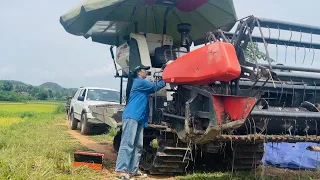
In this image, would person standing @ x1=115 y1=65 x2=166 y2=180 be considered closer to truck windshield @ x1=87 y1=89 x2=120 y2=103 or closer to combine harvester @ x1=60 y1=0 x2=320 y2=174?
combine harvester @ x1=60 y1=0 x2=320 y2=174

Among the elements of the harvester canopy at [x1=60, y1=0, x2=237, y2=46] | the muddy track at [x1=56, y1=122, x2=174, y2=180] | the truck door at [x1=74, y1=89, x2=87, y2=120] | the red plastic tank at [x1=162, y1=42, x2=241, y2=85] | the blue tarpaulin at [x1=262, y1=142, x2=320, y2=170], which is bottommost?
the muddy track at [x1=56, y1=122, x2=174, y2=180]

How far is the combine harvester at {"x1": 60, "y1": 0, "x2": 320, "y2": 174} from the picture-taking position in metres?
4.41

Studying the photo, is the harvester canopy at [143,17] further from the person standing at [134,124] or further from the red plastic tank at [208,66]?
the red plastic tank at [208,66]

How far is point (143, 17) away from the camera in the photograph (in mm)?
8203

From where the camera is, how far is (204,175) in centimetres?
616

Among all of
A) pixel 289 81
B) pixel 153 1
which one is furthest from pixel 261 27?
pixel 153 1

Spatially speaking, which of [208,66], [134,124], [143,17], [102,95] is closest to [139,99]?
[134,124]

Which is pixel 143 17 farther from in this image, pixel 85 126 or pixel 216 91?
pixel 85 126

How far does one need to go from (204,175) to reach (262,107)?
1.92 m

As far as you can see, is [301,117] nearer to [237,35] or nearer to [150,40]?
[237,35]

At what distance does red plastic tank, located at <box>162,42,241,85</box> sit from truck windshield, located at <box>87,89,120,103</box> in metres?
8.38

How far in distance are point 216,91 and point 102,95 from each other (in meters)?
9.04

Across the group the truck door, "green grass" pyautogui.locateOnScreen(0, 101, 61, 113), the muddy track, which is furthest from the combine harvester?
"green grass" pyautogui.locateOnScreen(0, 101, 61, 113)

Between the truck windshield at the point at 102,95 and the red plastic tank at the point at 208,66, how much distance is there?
27.5 ft
